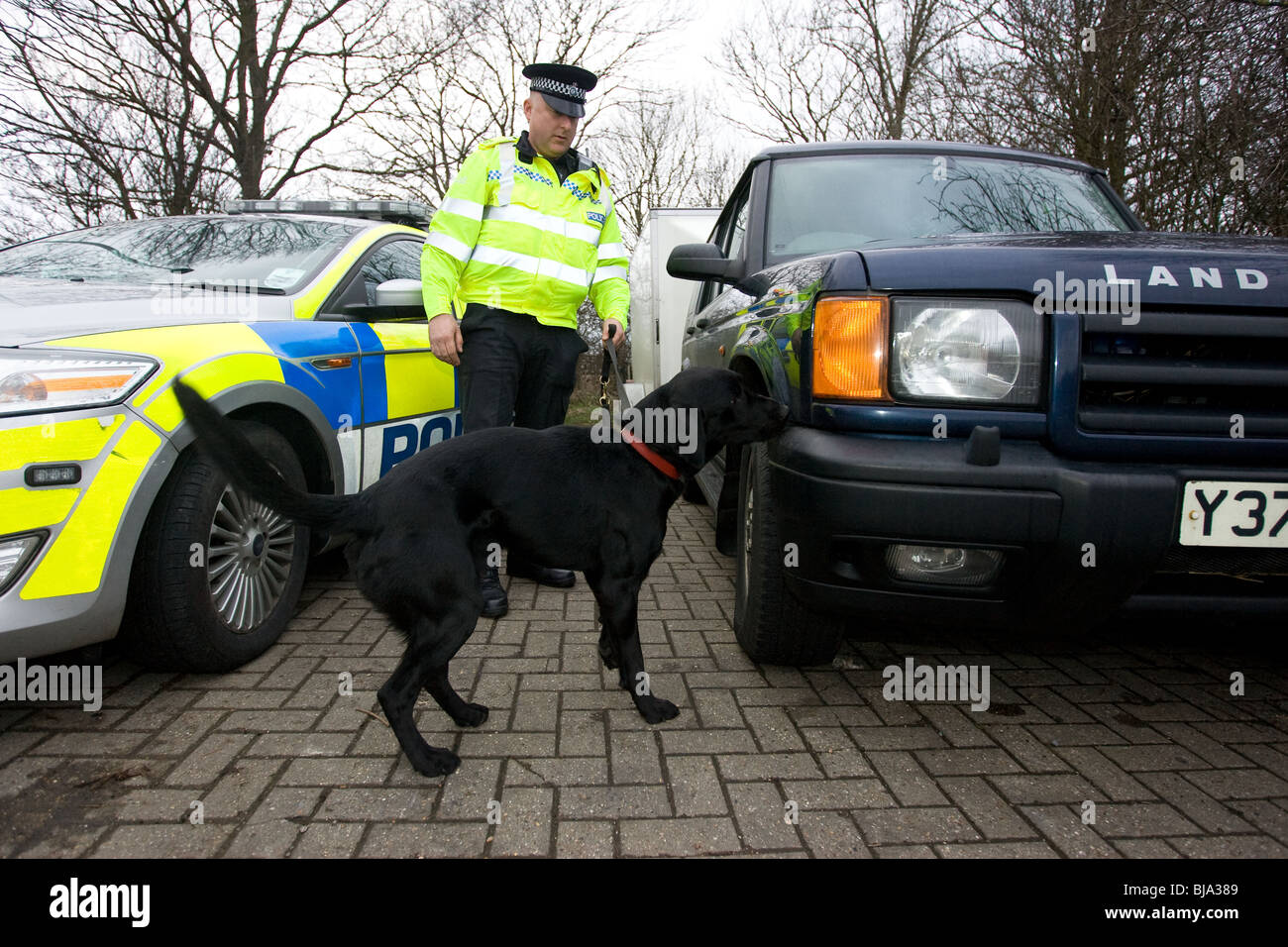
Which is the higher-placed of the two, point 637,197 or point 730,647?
point 637,197

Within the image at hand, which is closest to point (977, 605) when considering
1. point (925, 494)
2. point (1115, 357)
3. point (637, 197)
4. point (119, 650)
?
point (925, 494)

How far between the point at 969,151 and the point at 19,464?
379cm

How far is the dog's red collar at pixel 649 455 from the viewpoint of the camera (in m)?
2.40

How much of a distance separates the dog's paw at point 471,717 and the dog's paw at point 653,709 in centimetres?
51

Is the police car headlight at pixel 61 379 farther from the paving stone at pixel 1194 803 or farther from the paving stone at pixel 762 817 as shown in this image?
the paving stone at pixel 1194 803

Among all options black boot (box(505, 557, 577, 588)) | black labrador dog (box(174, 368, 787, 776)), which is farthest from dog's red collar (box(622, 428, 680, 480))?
black boot (box(505, 557, 577, 588))

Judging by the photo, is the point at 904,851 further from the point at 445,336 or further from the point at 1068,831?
the point at 445,336

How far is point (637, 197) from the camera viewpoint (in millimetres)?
25422

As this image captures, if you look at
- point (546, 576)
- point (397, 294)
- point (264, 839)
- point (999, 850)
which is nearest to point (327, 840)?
point (264, 839)

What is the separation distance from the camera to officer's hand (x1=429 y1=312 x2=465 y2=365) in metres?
3.19

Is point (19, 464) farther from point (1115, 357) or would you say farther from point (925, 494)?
point (1115, 357)

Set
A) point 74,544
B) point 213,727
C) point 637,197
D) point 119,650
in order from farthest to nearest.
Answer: point 637,197
point 119,650
point 213,727
point 74,544

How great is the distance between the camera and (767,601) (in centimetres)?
254

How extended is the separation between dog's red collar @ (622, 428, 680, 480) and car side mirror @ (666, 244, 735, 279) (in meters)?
0.94
